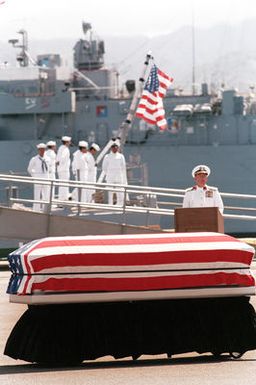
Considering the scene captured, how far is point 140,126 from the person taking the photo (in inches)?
1891

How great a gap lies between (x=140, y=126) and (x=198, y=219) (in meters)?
36.3

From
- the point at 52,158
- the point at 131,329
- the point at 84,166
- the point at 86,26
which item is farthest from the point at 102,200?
the point at 86,26

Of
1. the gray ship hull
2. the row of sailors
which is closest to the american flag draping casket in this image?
the row of sailors

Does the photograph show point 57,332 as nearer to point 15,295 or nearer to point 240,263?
point 15,295

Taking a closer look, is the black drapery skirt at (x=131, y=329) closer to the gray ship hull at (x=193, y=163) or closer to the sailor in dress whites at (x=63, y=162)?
the sailor in dress whites at (x=63, y=162)

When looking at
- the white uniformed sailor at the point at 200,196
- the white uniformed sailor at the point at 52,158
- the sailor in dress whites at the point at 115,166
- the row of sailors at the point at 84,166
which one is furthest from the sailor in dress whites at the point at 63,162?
the white uniformed sailor at the point at 200,196

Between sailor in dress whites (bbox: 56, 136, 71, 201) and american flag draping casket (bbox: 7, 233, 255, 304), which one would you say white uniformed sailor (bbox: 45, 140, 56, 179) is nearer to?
sailor in dress whites (bbox: 56, 136, 71, 201)

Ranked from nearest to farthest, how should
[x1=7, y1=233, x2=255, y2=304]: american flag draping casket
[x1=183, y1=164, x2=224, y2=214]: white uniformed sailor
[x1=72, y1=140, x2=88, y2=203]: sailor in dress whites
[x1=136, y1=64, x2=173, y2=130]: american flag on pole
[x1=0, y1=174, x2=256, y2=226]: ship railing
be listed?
[x1=7, y1=233, x2=255, y2=304]: american flag draping casket < [x1=183, y1=164, x2=224, y2=214]: white uniformed sailor < [x1=0, y1=174, x2=256, y2=226]: ship railing < [x1=72, y1=140, x2=88, y2=203]: sailor in dress whites < [x1=136, y1=64, x2=173, y2=130]: american flag on pole

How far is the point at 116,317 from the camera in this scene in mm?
9211

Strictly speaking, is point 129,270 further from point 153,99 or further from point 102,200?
point 153,99

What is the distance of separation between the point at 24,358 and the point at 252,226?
36.9 metres

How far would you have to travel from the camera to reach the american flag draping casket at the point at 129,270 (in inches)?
356

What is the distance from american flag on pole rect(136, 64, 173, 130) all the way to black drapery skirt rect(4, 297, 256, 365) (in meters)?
21.1

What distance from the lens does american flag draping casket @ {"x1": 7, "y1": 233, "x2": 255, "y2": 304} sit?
356 inches
